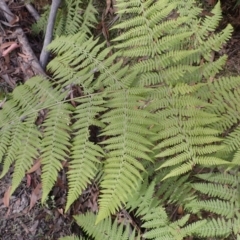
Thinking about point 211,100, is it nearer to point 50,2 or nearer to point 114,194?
point 114,194

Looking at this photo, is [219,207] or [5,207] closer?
[219,207]

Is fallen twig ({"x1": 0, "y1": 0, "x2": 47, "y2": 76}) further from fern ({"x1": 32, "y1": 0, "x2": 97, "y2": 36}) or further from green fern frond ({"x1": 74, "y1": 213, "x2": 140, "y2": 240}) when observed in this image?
green fern frond ({"x1": 74, "y1": 213, "x2": 140, "y2": 240})

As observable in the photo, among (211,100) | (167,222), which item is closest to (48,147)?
(167,222)

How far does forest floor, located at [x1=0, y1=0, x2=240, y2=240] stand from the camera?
Answer: 3463 millimetres

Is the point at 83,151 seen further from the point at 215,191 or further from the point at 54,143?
the point at 215,191

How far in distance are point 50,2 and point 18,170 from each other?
6.82ft

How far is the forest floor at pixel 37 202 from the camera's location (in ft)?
11.4

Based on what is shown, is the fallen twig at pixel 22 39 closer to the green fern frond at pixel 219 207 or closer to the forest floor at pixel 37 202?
the forest floor at pixel 37 202

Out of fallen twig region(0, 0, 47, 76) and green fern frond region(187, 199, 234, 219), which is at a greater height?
fallen twig region(0, 0, 47, 76)

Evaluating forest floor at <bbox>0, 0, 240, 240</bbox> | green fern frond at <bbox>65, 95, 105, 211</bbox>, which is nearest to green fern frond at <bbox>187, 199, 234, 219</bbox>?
green fern frond at <bbox>65, 95, 105, 211</bbox>

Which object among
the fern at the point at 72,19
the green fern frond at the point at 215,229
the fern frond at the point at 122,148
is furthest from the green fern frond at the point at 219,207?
the fern at the point at 72,19

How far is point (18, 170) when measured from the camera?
111 inches

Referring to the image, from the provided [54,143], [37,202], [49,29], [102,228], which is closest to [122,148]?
[54,143]

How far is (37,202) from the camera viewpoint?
11.6 feet
